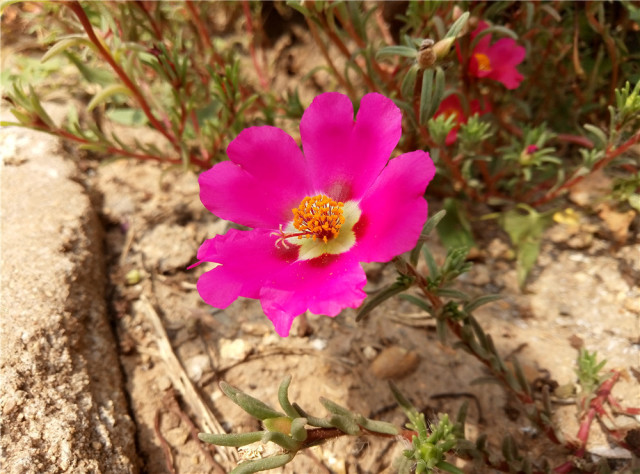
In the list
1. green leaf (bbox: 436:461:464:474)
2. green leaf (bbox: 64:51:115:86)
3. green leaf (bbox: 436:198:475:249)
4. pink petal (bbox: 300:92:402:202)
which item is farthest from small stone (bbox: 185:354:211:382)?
green leaf (bbox: 64:51:115:86)

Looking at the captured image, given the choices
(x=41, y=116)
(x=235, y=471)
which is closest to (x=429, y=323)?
(x=235, y=471)

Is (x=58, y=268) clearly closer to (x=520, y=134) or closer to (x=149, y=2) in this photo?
(x=149, y=2)

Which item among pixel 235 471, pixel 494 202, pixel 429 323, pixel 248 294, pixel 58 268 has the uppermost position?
pixel 494 202

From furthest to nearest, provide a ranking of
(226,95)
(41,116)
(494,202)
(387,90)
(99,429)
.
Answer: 1. (494,202)
2. (387,90)
3. (226,95)
4. (41,116)
5. (99,429)

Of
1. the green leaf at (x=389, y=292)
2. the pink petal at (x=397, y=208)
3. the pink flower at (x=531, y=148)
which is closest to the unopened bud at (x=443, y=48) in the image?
the pink petal at (x=397, y=208)

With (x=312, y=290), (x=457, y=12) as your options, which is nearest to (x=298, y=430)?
(x=312, y=290)

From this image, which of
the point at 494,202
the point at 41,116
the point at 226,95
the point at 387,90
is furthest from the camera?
the point at 494,202

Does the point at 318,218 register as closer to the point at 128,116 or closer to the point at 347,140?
the point at 347,140

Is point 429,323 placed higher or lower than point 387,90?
lower
